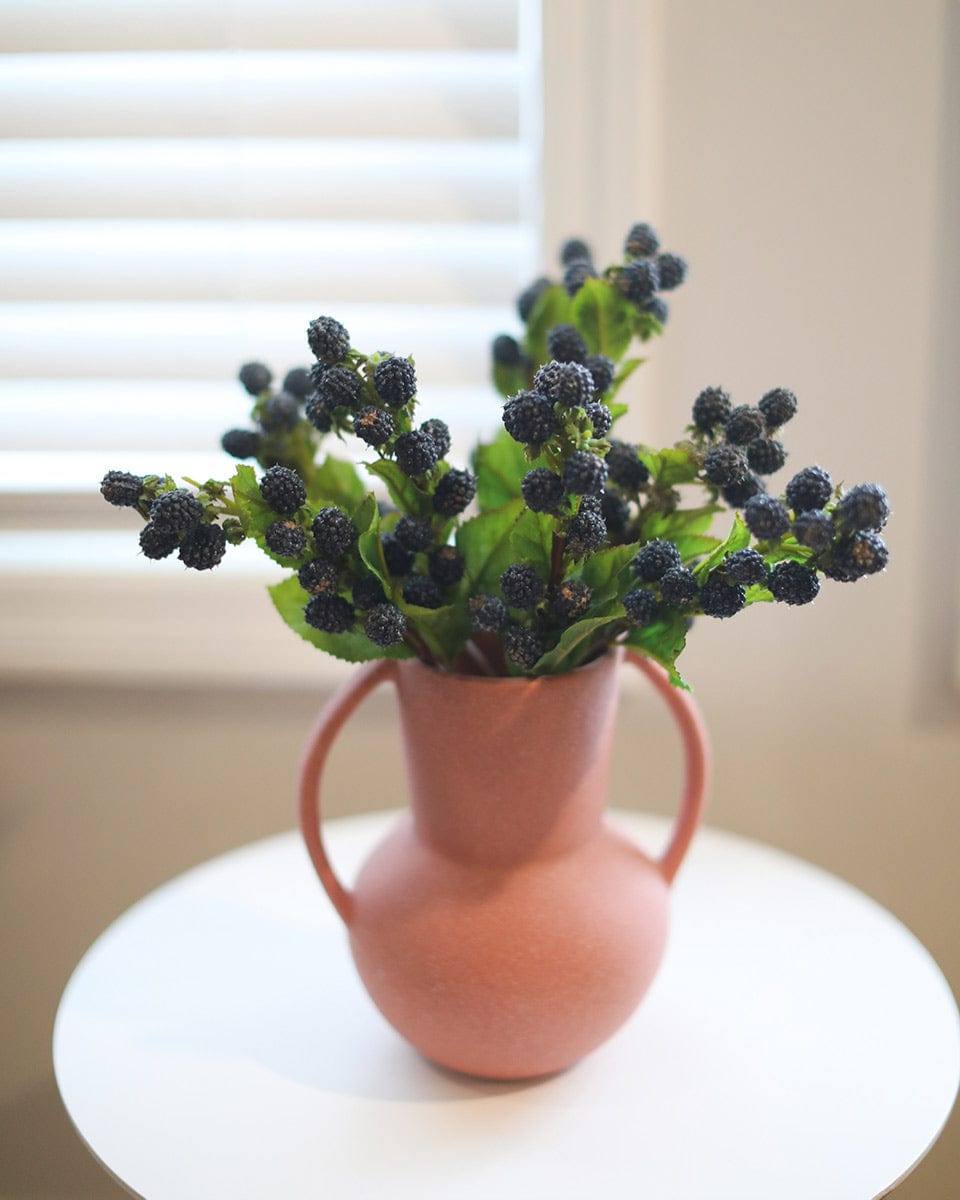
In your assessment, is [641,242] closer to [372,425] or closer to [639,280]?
[639,280]

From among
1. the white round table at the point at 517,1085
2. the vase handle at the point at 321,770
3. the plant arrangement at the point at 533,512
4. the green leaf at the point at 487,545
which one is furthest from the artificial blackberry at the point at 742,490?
the white round table at the point at 517,1085

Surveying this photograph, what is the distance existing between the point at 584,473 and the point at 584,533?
0.15 feet

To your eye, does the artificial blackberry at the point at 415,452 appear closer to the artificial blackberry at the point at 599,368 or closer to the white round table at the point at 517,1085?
the artificial blackberry at the point at 599,368

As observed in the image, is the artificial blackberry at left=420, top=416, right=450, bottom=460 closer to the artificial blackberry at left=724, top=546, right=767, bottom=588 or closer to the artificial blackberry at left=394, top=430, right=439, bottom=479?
the artificial blackberry at left=394, top=430, right=439, bottom=479

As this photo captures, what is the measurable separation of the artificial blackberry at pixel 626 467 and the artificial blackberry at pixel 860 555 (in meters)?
0.14

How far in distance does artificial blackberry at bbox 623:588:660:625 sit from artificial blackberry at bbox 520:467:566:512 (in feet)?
0.23

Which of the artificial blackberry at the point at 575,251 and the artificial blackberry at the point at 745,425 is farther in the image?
the artificial blackberry at the point at 575,251

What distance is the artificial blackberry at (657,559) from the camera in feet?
1.66

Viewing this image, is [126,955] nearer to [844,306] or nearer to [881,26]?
[844,306]

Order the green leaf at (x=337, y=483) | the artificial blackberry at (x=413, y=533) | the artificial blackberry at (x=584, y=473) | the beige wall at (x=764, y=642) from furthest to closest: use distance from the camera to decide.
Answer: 1. the beige wall at (x=764, y=642)
2. the green leaf at (x=337, y=483)
3. the artificial blackberry at (x=413, y=533)
4. the artificial blackberry at (x=584, y=473)

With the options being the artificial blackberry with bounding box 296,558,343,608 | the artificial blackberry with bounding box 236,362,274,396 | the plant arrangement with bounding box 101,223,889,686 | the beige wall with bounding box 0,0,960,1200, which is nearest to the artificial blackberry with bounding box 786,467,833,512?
the plant arrangement with bounding box 101,223,889,686

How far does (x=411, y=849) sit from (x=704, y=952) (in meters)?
0.25

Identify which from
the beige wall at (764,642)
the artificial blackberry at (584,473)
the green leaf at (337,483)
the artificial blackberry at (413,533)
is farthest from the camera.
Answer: the beige wall at (764,642)

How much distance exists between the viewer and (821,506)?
18.0 inches
